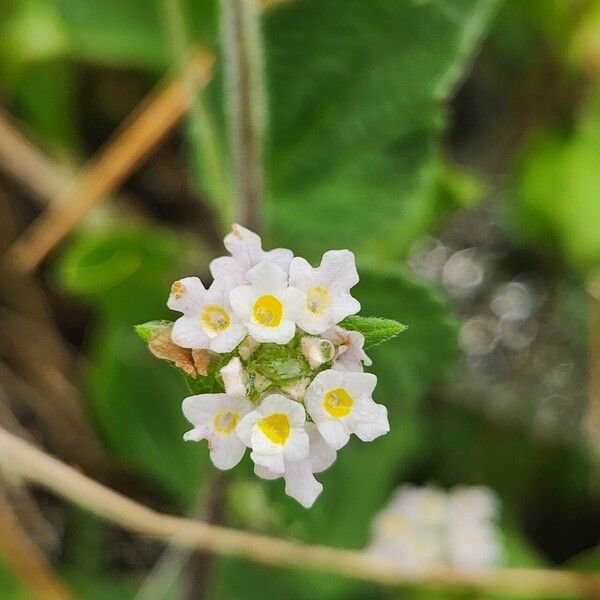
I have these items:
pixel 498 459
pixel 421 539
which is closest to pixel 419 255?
pixel 498 459

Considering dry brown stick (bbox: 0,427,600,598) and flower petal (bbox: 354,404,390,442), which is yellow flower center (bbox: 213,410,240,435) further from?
dry brown stick (bbox: 0,427,600,598)

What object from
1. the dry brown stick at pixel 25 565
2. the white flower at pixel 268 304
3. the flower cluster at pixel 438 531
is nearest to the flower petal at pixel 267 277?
the white flower at pixel 268 304

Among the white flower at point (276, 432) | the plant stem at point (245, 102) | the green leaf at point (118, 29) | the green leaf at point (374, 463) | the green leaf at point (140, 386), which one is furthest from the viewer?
the green leaf at point (118, 29)

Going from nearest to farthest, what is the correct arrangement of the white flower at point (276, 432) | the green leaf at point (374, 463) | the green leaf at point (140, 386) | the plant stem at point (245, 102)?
the white flower at point (276, 432) < the plant stem at point (245, 102) < the green leaf at point (374, 463) < the green leaf at point (140, 386)

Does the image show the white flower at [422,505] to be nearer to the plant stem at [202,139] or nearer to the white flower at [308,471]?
the plant stem at [202,139]

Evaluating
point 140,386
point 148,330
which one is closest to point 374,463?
point 140,386

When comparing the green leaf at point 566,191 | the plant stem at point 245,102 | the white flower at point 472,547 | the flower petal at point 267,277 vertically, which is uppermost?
the green leaf at point 566,191
